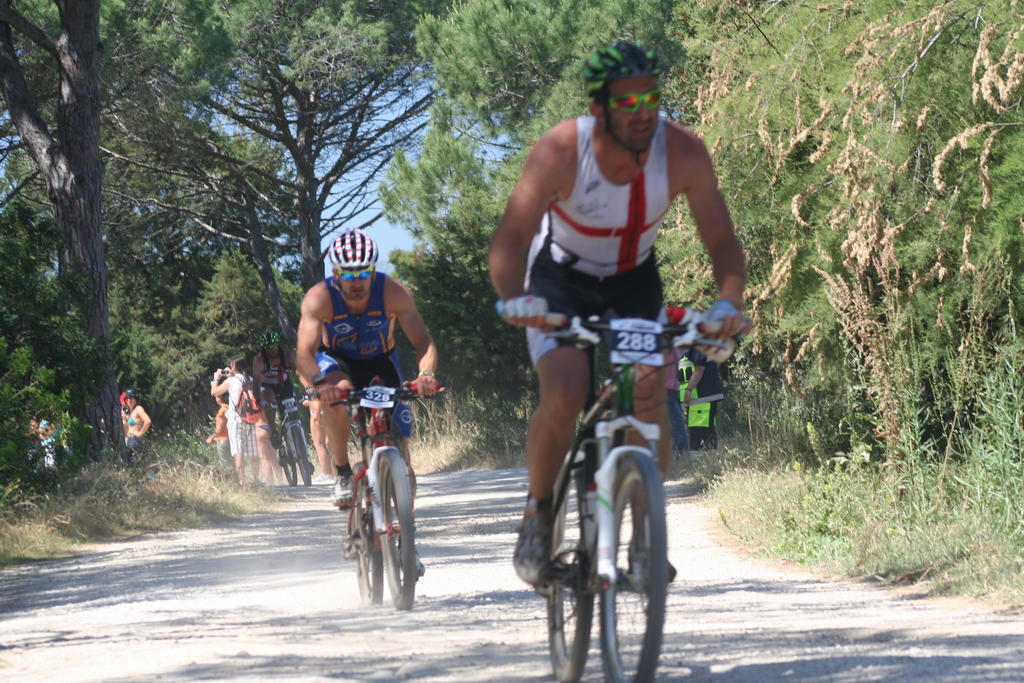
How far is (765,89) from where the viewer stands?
32.8 ft

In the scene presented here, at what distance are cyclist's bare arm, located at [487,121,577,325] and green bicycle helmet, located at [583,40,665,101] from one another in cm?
20

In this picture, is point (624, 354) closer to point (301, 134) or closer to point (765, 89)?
point (765, 89)

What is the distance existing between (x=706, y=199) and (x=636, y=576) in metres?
1.32

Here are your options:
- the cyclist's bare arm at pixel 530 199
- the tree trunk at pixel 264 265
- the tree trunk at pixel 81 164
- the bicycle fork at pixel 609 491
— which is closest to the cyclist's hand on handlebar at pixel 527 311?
the cyclist's bare arm at pixel 530 199

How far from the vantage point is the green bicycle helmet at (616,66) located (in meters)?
4.38

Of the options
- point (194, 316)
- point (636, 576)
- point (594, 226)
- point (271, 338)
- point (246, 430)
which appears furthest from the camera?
point (194, 316)

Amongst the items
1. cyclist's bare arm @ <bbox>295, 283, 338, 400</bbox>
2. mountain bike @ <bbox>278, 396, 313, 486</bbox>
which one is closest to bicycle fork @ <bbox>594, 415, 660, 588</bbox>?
cyclist's bare arm @ <bbox>295, 283, 338, 400</bbox>

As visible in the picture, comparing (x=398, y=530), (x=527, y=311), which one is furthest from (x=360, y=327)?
(x=527, y=311)

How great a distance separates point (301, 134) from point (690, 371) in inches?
690

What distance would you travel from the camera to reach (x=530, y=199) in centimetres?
448

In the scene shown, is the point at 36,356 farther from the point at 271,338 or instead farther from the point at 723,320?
the point at 723,320

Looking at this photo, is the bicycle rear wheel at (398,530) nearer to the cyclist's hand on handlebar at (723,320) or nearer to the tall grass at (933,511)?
the tall grass at (933,511)

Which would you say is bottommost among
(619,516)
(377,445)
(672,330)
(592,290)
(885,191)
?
(619,516)

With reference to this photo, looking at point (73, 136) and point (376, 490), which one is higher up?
point (73, 136)
